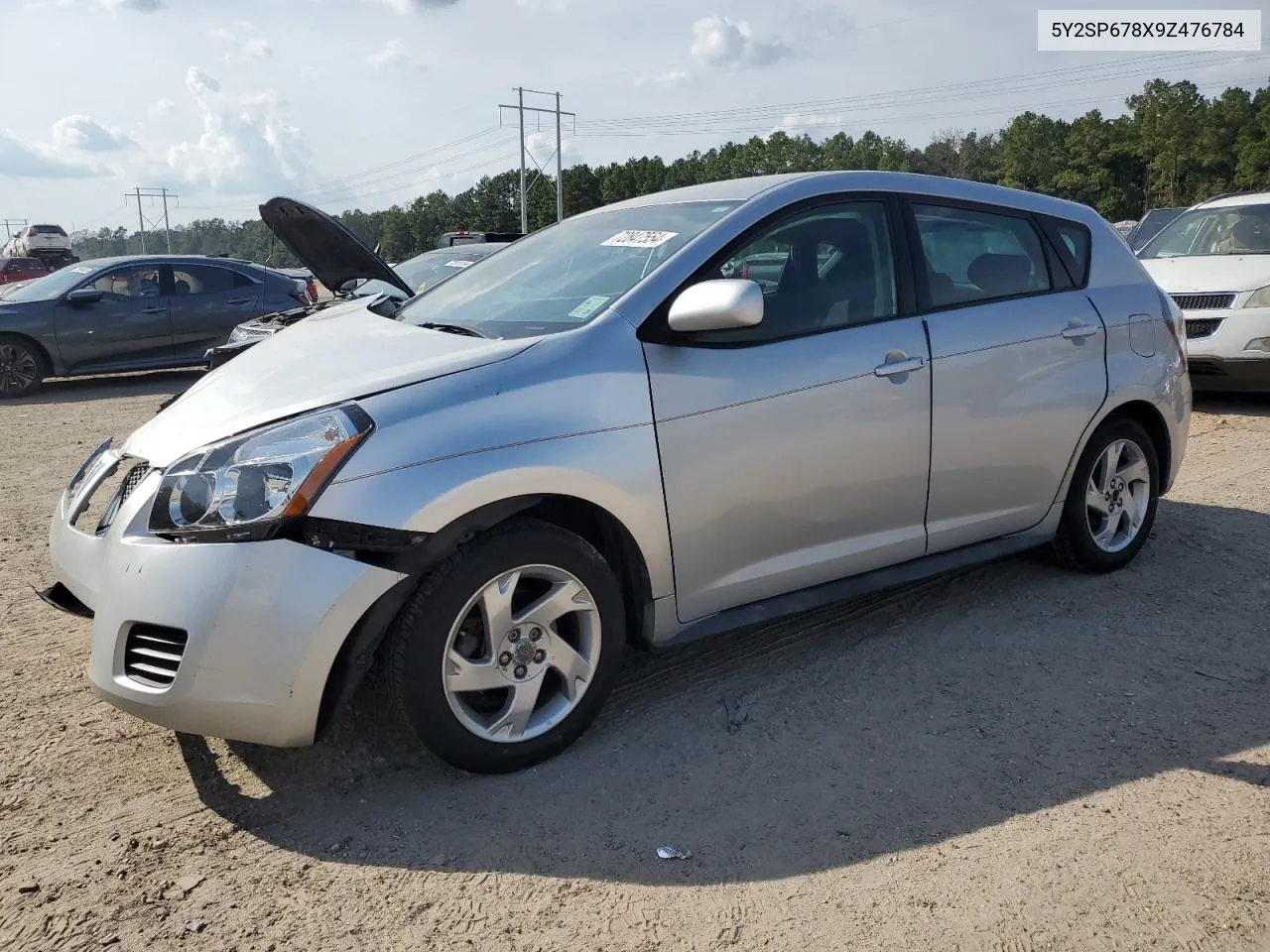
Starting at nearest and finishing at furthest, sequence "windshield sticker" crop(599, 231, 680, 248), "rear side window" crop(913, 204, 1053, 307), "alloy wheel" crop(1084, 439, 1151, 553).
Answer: "windshield sticker" crop(599, 231, 680, 248), "rear side window" crop(913, 204, 1053, 307), "alloy wheel" crop(1084, 439, 1151, 553)

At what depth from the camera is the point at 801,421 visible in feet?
11.3

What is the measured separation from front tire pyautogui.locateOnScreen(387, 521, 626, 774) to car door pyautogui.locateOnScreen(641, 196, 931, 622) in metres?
0.34

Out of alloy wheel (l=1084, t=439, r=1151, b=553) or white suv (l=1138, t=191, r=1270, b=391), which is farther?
white suv (l=1138, t=191, r=1270, b=391)

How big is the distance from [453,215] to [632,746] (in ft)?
324

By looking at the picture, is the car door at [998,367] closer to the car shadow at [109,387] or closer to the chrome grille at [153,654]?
the chrome grille at [153,654]

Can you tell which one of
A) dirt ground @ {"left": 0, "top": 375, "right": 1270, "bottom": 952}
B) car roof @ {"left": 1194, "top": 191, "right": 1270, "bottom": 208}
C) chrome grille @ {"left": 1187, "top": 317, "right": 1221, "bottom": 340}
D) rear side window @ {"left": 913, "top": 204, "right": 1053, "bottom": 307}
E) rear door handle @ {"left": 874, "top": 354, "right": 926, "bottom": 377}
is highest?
car roof @ {"left": 1194, "top": 191, "right": 1270, "bottom": 208}

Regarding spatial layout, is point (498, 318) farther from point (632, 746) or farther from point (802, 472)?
point (632, 746)

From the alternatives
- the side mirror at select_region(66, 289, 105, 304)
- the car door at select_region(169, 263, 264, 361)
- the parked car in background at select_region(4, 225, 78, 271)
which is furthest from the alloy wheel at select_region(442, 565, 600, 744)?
the parked car in background at select_region(4, 225, 78, 271)

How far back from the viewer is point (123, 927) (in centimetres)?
244

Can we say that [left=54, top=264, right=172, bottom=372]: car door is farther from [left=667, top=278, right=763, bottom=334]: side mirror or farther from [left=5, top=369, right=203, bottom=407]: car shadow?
[left=667, top=278, right=763, bottom=334]: side mirror

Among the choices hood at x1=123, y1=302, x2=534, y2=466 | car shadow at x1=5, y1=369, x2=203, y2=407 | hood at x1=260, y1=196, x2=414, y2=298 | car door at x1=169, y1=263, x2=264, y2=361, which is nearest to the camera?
hood at x1=123, y1=302, x2=534, y2=466

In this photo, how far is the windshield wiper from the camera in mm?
3416

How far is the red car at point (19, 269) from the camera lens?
35.0 metres

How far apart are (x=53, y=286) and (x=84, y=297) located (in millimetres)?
502
